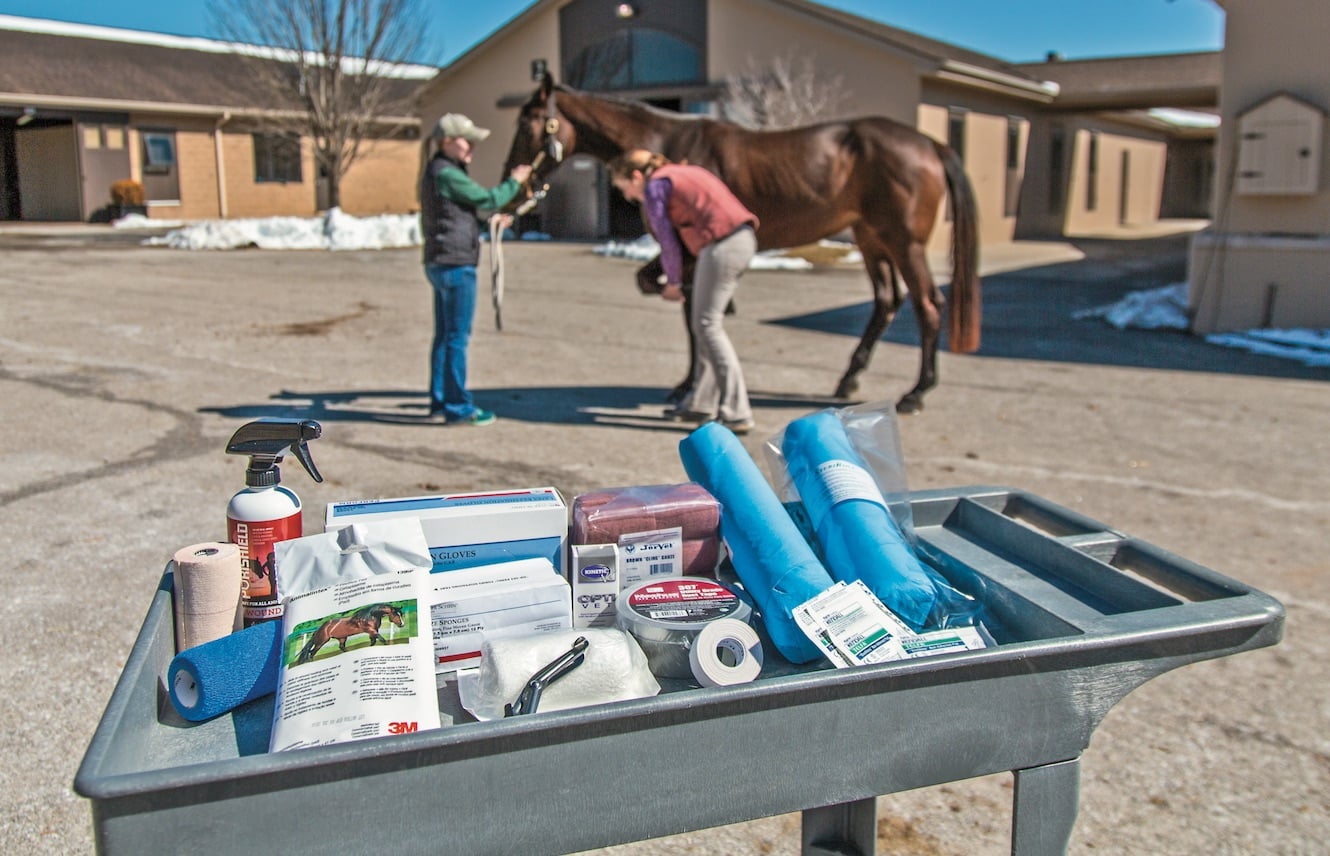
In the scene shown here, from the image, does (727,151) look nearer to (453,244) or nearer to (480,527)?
(453,244)

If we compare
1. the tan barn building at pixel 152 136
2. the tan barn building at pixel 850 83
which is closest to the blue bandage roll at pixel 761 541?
the tan barn building at pixel 850 83

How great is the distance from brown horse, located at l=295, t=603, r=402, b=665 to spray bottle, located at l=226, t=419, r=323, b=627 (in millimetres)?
292

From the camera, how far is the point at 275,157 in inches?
1383

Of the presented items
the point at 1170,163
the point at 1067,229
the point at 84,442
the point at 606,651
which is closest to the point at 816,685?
the point at 606,651

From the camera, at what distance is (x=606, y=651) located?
6.09 ft

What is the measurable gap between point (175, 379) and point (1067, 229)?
28052 millimetres

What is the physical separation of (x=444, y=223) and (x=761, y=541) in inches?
223

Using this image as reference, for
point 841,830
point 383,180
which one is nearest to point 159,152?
point 383,180

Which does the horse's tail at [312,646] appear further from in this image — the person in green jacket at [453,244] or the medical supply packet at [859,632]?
the person in green jacket at [453,244]

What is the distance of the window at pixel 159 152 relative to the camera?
1287 inches

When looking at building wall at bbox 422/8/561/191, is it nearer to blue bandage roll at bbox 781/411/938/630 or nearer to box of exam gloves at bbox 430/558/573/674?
blue bandage roll at bbox 781/411/938/630

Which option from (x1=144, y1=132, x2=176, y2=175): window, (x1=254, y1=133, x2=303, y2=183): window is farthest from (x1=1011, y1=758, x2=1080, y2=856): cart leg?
(x1=254, y1=133, x2=303, y2=183): window

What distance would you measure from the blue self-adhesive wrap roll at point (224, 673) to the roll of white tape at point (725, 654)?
663 mm

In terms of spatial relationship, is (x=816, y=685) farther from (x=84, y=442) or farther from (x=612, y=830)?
(x=84, y=442)
